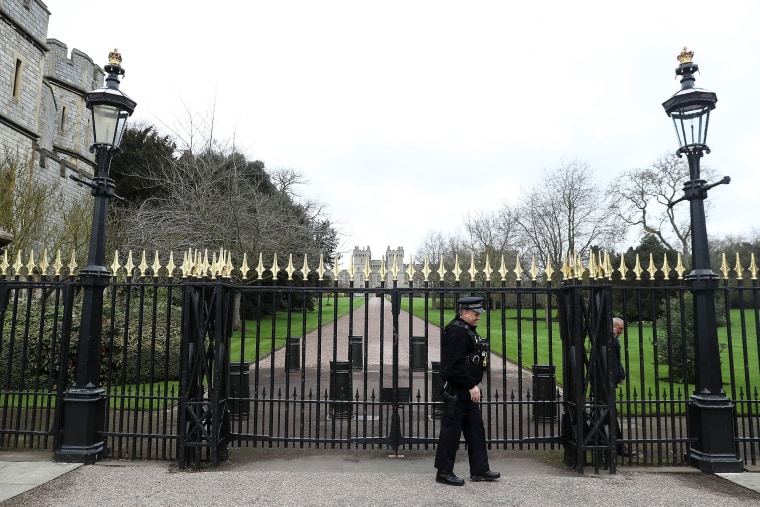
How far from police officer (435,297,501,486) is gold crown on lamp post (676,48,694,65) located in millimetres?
4409

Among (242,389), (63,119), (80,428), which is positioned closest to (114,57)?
(80,428)

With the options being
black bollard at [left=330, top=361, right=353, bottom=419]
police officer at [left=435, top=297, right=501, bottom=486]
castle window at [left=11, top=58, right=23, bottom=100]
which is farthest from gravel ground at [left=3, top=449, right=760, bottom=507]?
castle window at [left=11, top=58, right=23, bottom=100]

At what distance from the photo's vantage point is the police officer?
5.37 m

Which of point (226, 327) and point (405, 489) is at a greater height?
point (226, 327)

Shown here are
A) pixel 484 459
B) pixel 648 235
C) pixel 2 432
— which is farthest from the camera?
pixel 648 235

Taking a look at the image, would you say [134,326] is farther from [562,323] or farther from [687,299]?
[687,299]

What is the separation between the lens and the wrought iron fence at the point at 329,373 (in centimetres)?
618

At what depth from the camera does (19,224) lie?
17375 millimetres

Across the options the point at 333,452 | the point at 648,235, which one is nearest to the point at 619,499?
the point at 333,452

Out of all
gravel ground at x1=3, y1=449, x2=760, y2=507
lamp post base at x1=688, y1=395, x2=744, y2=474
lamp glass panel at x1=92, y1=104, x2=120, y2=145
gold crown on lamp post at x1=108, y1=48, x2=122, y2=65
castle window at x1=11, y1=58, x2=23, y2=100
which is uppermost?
castle window at x1=11, y1=58, x2=23, y2=100

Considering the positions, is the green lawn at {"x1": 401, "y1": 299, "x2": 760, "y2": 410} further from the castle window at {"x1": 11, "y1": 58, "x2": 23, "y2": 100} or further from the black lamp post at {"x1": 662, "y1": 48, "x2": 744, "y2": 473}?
the castle window at {"x1": 11, "y1": 58, "x2": 23, "y2": 100}

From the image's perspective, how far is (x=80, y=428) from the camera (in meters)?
6.11

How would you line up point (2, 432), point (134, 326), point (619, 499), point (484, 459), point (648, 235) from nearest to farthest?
point (619, 499)
point (484, 459)
point (2, 432)
point (134, 326)
point (648, 235)

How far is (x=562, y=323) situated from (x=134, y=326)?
9.97m
